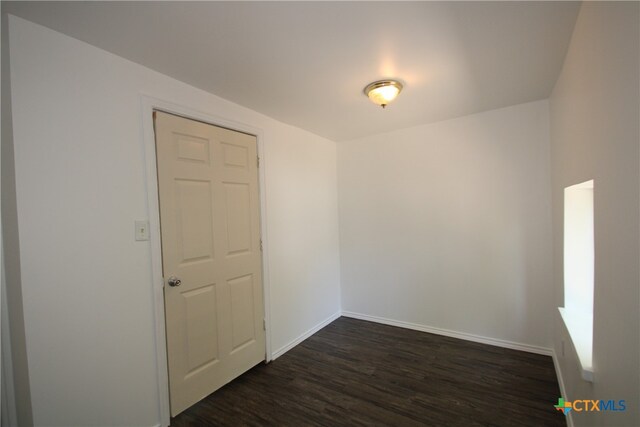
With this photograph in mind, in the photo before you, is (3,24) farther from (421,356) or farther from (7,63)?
(421,356)

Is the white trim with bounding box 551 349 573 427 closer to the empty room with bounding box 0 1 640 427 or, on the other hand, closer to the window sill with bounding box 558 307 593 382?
the empty room with bounding box 0 1 640 427

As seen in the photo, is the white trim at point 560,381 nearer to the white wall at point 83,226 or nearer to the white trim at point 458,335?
the white trim at point 458,335

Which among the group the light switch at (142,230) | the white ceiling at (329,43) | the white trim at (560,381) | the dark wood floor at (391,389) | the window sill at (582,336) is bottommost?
the dark wood floor at (391,389)

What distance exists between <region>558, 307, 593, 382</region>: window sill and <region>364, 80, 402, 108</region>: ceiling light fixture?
1912 millimetres

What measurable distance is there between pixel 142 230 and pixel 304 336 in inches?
82.8

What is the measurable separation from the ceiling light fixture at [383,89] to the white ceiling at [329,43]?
2.4 inches

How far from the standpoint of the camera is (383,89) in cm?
202

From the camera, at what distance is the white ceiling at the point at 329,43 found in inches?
50.5

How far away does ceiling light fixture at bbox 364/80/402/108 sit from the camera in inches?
78.8

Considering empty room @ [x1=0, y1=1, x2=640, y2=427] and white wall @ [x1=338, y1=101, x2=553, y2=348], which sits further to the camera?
white wall @ [x1=338, y1=101, x2=553, y2=348]

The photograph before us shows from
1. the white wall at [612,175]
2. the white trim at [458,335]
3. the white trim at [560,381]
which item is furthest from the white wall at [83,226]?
the white trim at [560,381]

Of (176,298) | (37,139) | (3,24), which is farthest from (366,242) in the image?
(3,24)

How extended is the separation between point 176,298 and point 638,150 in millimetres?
2347

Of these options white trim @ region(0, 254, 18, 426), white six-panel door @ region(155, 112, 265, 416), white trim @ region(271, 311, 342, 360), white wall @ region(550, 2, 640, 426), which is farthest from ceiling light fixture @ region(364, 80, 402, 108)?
white trim @ region(271, 311, 342, 360)
